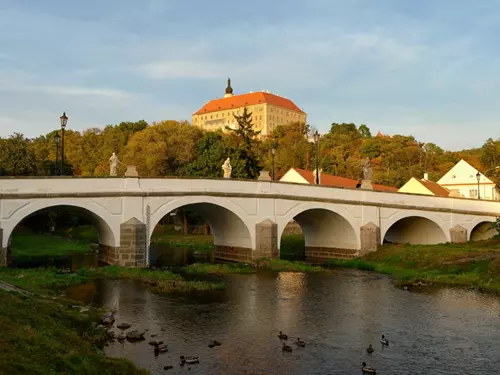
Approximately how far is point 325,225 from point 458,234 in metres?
11.0

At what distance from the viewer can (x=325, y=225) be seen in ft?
132

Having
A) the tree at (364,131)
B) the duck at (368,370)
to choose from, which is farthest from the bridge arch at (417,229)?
the tree at (364,131)

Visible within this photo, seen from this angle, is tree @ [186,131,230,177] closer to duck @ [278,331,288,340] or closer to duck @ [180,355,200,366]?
duck @ [278,331,288,340]

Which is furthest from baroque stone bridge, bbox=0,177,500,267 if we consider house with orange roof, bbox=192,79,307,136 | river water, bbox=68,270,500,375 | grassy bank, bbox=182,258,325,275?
house with orange roof, bbox=192,79,307,136

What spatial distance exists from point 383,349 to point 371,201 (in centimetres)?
2401

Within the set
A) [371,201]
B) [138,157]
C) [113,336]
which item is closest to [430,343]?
[113,336]

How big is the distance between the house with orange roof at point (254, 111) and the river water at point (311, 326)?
377ft

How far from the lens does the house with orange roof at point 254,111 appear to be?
140375 mm

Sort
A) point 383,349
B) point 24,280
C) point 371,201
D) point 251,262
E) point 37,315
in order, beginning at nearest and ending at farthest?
point 37,315 → point 383,349 → point 24,280 → point 251,262 → point 371,201

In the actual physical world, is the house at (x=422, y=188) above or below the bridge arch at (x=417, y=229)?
above

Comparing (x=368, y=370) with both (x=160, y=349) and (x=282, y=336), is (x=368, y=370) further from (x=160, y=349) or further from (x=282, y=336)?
(x=160, y=349)

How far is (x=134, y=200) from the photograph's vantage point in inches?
1186

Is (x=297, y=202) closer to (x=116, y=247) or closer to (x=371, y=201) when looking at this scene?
(x=371, y=201)

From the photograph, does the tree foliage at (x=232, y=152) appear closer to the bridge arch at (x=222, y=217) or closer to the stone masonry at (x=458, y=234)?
the bridge arch at (x=222, y=217)
